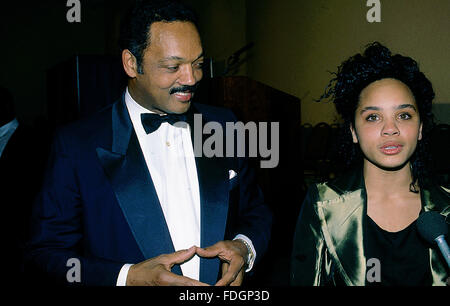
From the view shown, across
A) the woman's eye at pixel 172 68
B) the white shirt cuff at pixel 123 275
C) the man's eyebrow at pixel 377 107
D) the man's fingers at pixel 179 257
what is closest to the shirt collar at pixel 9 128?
the woman's eye at pixel 172 68

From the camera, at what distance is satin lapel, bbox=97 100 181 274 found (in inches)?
54.4

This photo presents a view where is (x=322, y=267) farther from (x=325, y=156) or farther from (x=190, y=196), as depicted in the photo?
(x=325, y=156)

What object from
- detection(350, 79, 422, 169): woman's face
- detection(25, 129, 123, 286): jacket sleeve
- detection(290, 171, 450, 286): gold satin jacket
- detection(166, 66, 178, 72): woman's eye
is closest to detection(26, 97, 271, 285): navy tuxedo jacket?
detection(25, 129, 123, 286): jacket sleeve

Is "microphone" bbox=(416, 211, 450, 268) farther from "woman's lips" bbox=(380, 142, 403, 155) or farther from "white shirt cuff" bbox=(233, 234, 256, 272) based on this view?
"white shirt cuff" bbox=(233, 234, 256, 272)

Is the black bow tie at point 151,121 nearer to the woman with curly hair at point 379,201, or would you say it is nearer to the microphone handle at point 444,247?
the woman with curly hair at point 379,201

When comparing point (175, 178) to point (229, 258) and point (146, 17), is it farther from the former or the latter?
point (146, 17)

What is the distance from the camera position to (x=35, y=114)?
29.0ft

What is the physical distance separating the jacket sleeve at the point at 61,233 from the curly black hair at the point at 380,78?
1.30 metres

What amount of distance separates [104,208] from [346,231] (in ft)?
3.49

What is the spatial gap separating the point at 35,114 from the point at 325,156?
7069 mm

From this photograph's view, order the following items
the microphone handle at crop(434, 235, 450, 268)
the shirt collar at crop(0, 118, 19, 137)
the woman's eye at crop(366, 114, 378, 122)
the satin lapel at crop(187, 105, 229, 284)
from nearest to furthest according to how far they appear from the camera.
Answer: the microphone handle at crop(434, 235, 450, 268), the satin lapel at crop(187, 105, 229, 284), the woman's eye at crop(366, 114, 378, 122), the shirt collar at crop(0, 118, 19, 137)

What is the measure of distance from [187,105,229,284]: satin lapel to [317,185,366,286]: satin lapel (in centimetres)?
48

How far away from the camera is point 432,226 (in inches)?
44.8

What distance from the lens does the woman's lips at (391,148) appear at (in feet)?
4.96
